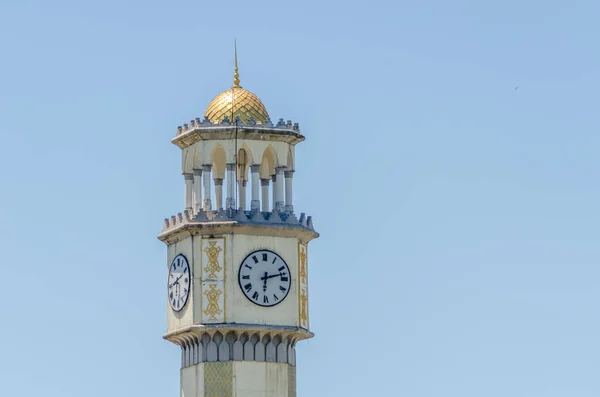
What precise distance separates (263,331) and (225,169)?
21.3 ft

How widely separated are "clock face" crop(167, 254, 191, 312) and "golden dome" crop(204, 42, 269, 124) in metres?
5.55

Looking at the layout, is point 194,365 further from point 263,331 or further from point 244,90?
point 244,90

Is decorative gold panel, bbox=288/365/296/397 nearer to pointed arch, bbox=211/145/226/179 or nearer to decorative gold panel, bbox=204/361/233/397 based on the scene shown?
decorative gold panel, bbox=204/361/233/397

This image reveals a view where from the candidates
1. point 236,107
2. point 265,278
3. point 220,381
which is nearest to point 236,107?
point 236,107

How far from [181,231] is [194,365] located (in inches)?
200

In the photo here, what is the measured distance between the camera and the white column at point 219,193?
115062 mm

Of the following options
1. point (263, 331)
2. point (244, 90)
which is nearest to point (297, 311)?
point (263, 331)

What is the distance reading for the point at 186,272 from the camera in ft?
375

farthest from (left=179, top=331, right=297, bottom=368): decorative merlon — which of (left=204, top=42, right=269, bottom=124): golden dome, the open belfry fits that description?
(left=204, top=42, right=269, bottom=124): golden dome

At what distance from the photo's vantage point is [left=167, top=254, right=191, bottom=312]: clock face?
375 ft

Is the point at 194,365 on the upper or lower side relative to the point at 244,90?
lower

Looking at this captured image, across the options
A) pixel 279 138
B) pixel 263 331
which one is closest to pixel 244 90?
pixel 279 138

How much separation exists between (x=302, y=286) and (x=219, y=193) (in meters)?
4.76

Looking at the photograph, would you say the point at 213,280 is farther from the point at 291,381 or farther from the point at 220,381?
the point at 291,381
